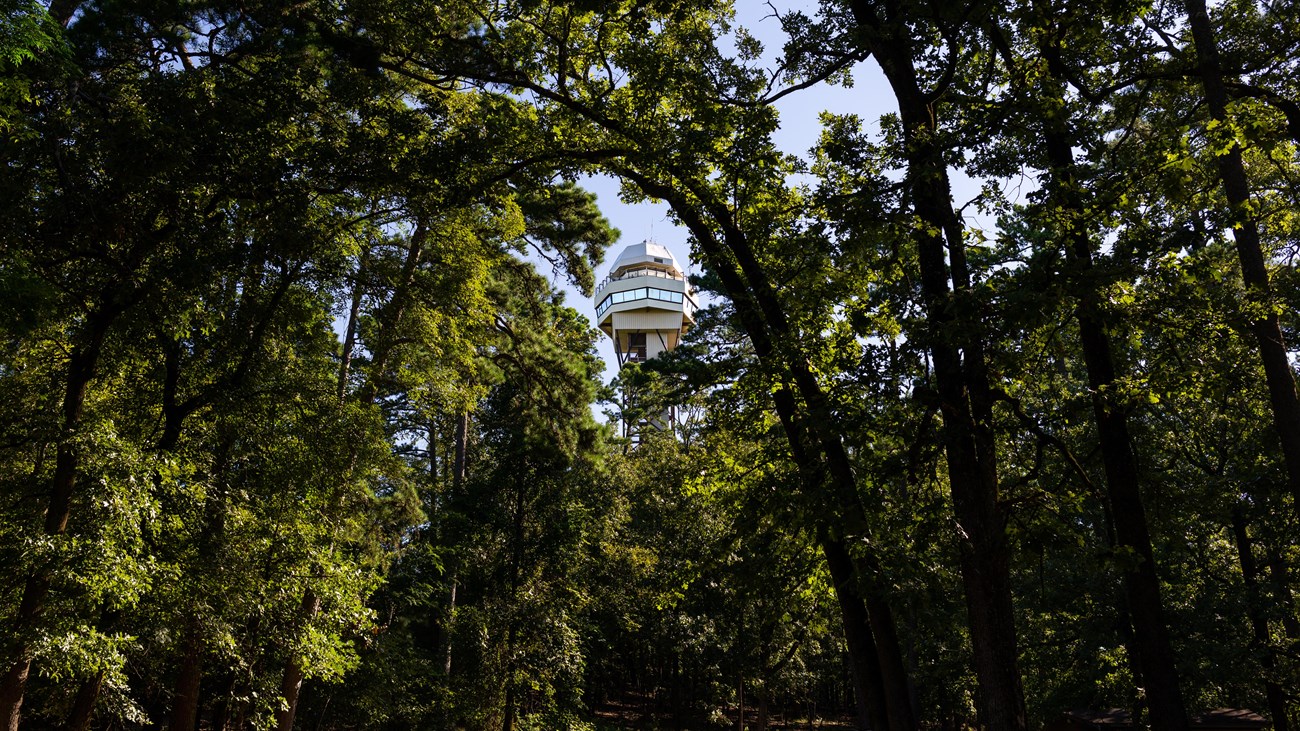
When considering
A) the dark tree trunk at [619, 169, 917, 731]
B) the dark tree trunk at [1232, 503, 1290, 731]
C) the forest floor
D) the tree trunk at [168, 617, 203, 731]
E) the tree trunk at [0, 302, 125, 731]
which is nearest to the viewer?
the dark tree trunk at [619, 169, 917, 731]

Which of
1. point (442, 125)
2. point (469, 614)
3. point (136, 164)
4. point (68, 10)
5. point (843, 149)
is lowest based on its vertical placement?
point (469, 614)

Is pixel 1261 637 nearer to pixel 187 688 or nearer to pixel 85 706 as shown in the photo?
pixel 187 688

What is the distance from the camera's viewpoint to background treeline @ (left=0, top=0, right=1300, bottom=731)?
6.52m

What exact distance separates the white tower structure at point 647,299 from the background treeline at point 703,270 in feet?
97.0

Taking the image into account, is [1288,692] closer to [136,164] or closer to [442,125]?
[442,125]

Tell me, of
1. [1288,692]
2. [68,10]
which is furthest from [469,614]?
[1288,692]

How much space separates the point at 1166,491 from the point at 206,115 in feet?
34.6

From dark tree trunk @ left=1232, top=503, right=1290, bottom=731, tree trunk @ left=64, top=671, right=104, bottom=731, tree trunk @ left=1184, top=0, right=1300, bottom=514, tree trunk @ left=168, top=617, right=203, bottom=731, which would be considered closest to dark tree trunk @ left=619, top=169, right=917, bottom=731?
tree trunk @ left=1184, top=0, right=1300, bottom=514

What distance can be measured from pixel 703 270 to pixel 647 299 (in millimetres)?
35928

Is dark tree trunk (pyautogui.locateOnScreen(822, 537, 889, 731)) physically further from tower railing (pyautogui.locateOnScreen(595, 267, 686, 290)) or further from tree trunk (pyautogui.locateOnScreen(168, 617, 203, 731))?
tower railing (pyautogui.locateOnScreen(595, 267, 686, 290))

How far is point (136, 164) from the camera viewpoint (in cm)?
812

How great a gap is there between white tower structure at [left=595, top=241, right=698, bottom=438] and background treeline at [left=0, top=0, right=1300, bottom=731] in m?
29.6

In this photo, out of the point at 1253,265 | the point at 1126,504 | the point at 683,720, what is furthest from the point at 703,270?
the point at 683,720

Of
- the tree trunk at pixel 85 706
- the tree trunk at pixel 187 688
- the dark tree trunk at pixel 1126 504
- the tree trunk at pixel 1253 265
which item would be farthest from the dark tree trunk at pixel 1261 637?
the tree trunk at pixel 85 706
